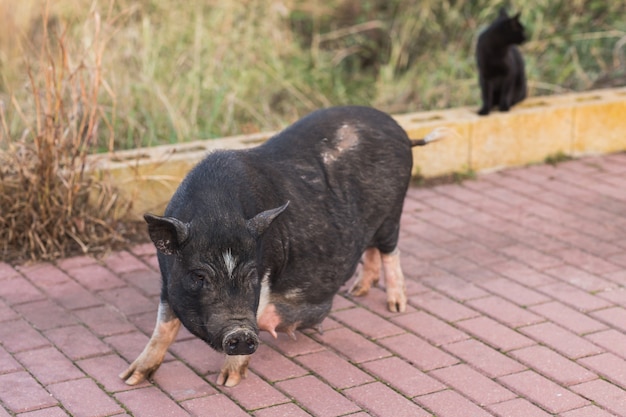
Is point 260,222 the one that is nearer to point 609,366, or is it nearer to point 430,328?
point 430,328

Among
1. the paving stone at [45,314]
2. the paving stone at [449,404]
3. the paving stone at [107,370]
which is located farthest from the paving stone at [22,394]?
the paving stone at [449,404]

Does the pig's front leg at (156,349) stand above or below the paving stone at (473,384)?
above

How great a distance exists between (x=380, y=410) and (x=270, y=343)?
2.75ft

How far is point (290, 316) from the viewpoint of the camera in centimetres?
468

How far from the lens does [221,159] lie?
4586mm

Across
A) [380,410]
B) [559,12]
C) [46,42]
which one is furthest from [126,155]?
[559,12]

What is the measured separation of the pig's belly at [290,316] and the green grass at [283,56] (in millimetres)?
2634

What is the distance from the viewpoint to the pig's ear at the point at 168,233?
158 inches

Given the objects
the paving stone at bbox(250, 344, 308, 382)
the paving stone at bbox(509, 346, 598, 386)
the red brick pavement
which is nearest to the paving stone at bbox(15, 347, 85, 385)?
the red brick pavement

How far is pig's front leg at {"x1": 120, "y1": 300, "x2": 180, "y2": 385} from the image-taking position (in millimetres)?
4492

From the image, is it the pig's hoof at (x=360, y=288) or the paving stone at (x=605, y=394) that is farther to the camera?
the pig's hoof at (x=360, y=288)

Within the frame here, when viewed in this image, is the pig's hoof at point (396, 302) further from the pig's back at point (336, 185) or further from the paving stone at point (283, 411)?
the paving stone at point (283, 411)

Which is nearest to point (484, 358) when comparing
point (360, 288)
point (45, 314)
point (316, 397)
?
point (316, 397)

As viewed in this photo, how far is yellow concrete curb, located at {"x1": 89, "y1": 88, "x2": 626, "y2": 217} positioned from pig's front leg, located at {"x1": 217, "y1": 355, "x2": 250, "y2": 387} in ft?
7.29
